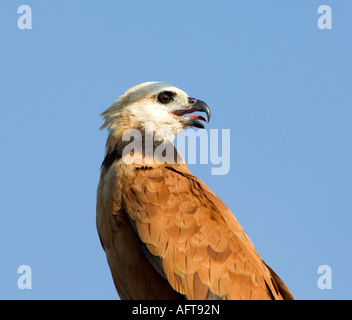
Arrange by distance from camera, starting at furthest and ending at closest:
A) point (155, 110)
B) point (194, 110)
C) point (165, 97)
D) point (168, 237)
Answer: point (194, 110)
point (165, 97)
point (155, 110)
point (168, 237)

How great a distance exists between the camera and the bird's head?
28.3ft

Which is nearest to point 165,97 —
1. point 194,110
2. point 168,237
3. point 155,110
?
point 155,110

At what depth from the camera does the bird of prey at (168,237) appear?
756cm

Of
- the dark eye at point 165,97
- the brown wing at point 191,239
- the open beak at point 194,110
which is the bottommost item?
the brown wing at point 191,239

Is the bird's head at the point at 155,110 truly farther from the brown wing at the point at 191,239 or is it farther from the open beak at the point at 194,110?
the brown wing at the point at 191,239

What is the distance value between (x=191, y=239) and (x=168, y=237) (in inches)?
10.3

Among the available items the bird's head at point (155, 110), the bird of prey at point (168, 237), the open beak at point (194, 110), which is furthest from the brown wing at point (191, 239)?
the open beak at point (194, 110)

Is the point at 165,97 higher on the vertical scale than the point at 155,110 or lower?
higher

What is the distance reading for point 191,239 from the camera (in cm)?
772

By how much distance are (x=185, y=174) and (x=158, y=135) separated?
0.63m

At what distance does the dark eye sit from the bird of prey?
0.61m

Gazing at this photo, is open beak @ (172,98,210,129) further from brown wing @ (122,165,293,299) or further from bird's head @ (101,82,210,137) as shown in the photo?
brown wing @ (122,165,293,299)

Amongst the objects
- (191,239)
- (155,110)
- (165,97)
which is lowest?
(191,239)

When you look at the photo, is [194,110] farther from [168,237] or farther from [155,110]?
[168,237]
